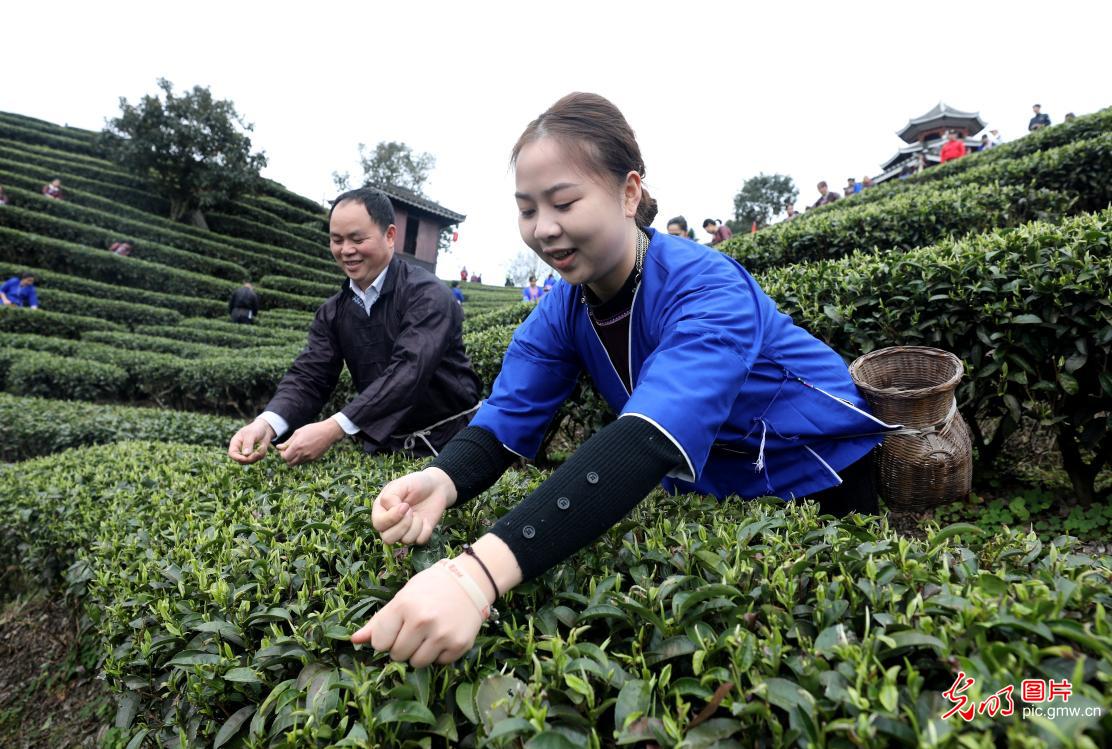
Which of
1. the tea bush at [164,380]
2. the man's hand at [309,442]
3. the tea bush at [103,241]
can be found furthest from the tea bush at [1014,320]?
the tea bush at [103,241]

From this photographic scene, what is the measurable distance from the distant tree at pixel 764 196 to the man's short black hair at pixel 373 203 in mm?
57959

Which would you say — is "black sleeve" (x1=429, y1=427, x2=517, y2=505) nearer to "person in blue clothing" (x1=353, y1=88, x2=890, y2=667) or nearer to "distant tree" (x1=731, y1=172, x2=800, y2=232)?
"person in blue clothing" (x1=353, y1=88, x2=890, y2=667)

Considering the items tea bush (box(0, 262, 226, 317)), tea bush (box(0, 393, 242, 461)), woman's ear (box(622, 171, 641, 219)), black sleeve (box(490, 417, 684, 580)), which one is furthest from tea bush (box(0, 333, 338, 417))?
tea bush (box(0, 262, 226, 317))

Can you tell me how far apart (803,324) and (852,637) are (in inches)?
115

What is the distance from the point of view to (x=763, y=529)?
146 cm

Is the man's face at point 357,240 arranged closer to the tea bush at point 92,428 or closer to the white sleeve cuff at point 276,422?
the white sleeve cuff at point 276,422

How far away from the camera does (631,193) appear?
6.15 feet

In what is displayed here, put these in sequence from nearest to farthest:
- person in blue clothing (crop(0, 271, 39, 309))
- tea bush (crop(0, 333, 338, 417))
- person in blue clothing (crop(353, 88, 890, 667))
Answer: person in blue clothing (crop(353, 88, 890, 667))
tea bush (crop(0, 333, 338, 417))
person in blue clothing (crop(0, 271, 39, 309))

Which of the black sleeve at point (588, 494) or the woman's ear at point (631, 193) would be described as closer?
the black sleeve at point (588, 494)

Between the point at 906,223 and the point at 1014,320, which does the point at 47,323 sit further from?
the point at 1014,320

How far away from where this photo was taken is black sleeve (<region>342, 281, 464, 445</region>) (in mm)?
2887

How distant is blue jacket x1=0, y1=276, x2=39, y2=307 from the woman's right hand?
19156 mm

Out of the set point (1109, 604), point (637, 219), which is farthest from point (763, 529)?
point (637, 219)

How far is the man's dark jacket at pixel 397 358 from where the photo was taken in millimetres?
3021
